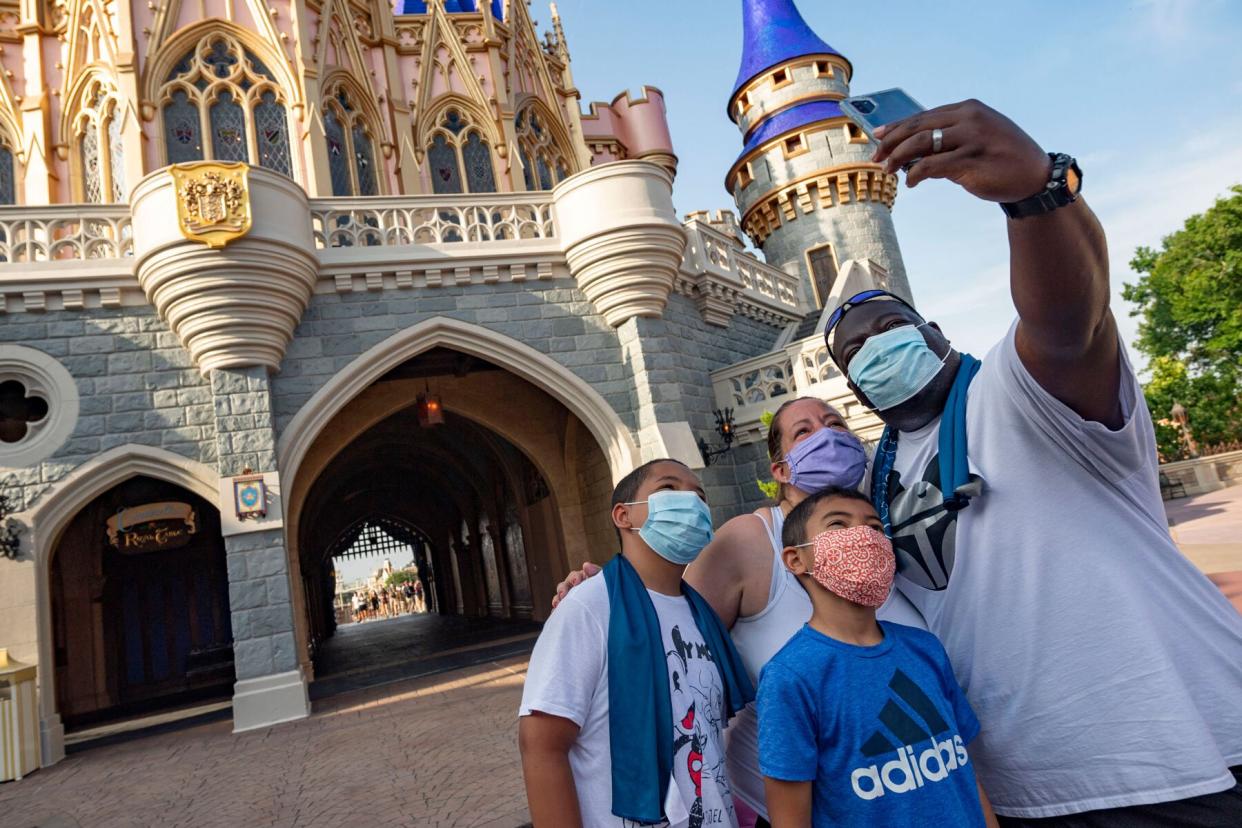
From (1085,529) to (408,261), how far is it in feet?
28.7

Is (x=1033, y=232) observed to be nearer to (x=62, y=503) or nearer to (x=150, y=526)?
(x=62, y=503)

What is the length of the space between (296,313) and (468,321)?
1959 mm

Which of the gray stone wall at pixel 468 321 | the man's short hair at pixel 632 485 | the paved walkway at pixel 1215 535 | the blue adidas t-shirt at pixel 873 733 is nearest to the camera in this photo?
the blue adidas t-shirt at pixel 873 733

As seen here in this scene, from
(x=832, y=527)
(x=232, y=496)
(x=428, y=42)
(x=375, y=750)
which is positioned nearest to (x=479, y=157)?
(x=428, y=42)

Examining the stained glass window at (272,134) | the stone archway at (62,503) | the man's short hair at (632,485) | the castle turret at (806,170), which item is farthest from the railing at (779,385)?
the man's short hair at (632,485)

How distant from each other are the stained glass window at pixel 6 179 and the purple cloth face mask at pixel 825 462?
13.3 meters

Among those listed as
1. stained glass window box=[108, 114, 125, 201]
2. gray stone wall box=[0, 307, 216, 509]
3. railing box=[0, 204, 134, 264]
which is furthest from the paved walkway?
stained glass window box=[108, 114, 125, 201]

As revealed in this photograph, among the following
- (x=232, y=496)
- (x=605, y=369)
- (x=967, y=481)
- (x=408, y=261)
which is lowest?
(x=967, y=481)

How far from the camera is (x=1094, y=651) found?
1.34 meters

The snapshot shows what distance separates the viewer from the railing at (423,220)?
364 inches

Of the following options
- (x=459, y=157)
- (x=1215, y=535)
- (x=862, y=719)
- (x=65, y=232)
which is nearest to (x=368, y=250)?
(x=65, y=232)

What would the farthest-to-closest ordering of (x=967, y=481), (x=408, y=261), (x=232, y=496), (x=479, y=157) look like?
(x=479, y=157), (x=408, y=261), (x=232, y=496), (x=967, y=481)

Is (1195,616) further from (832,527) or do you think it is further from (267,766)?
(267,766)

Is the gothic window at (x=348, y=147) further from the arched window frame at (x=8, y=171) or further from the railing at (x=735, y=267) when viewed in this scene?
the railing at (x=735, y=267)
